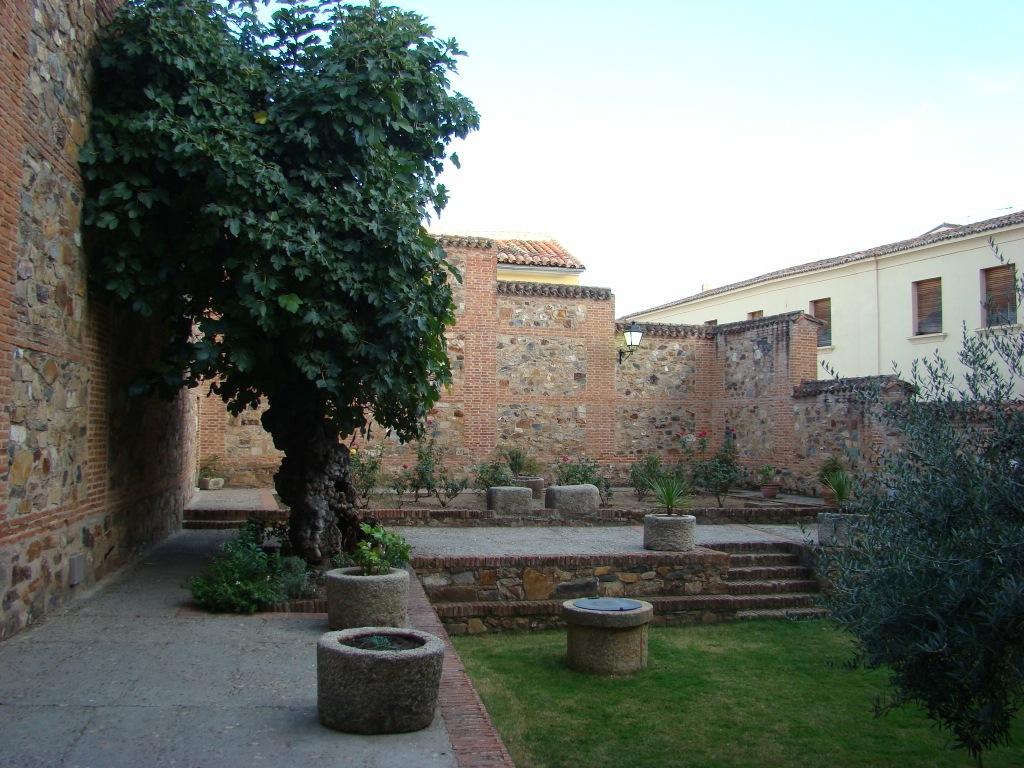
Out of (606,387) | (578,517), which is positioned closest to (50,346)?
(578,517)

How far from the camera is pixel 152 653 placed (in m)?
5.57

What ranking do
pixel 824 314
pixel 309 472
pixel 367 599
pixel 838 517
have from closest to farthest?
1. pixel 367 599
2. pixel 309 472
3. pixel 838 517
4. pixel 824 314

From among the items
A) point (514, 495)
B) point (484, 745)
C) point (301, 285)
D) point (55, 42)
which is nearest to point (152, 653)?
point (484, 745)

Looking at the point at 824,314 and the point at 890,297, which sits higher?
the point at 890,297

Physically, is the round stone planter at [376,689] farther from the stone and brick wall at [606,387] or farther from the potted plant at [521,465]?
the stone and brick wall at [606,387]

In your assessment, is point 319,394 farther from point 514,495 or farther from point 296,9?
point 514,495

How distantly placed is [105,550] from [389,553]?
2971mm

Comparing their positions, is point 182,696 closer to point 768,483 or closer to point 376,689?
point 376,689

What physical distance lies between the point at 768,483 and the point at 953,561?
1364 centimetres

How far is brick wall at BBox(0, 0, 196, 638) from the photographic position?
560 cm

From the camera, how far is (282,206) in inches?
292

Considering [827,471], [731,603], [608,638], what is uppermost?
[827,471]

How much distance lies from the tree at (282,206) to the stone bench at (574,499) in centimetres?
592

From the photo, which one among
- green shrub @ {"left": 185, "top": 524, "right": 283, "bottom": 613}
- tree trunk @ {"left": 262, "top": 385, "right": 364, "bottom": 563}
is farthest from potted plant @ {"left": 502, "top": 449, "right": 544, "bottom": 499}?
green shrub @ {"left": 185, "top": 524, "right": 283, "bottom": 613}
